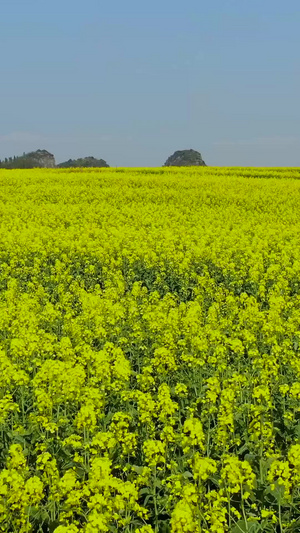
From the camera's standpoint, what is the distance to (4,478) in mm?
4059

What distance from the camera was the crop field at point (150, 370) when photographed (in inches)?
171

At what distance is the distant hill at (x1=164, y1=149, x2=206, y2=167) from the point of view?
80.1 metres

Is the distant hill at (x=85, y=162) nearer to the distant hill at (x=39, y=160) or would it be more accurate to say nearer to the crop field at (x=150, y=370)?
the distant hill at (x=39, y=160)

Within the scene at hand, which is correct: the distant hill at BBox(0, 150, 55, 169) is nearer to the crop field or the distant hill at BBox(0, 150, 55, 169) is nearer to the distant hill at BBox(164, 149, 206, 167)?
the distant hill at BBox(164, 149, 206, 167)

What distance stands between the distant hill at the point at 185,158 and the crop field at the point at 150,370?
5574cm

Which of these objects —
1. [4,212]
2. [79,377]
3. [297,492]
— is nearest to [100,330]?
[79,377]

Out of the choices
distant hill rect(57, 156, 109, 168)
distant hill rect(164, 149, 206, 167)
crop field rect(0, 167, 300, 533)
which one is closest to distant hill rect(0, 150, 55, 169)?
distant hill rect(57, 156, 109, 168)

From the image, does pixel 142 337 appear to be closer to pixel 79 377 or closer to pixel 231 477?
pixel 79 377

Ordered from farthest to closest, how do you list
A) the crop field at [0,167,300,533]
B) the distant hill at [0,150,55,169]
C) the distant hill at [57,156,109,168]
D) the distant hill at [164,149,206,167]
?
the distant hill at [0,150,55,169] < the distant hill at [57,156,109,168] < the distant hill at [164,149,206,167] < the crop field at [0,167,300,533]

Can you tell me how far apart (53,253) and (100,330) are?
789cm

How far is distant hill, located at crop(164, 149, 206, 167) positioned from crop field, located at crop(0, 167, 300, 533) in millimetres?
55745

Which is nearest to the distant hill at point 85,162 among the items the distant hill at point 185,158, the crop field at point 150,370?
the distant hill at point 185,158

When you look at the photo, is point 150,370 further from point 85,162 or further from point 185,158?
point 85,162

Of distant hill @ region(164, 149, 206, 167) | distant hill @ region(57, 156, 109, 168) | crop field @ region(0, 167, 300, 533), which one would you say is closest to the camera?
crop field @ region(0, 167, 300, 533)
